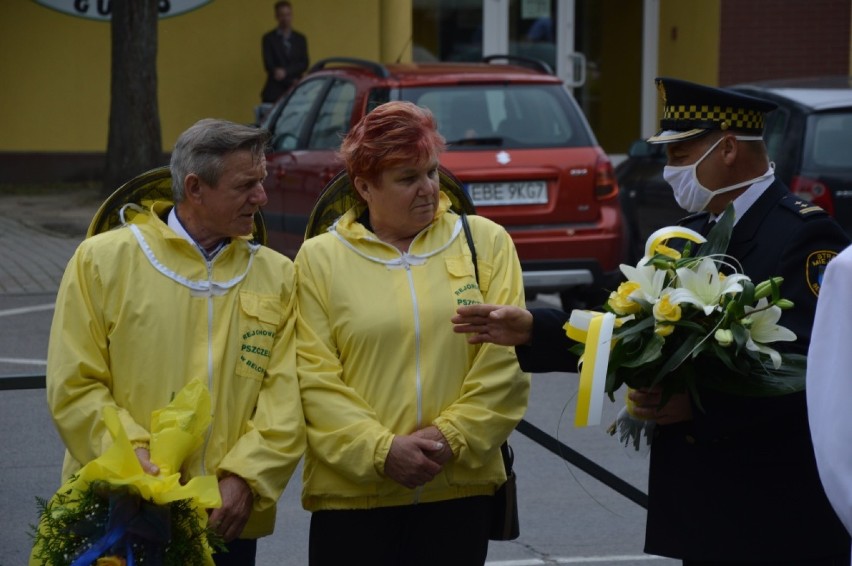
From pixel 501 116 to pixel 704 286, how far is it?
7329 mm

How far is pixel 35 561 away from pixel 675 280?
5.26 ft

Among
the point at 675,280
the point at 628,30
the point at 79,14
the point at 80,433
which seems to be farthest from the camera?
the point at 628,30

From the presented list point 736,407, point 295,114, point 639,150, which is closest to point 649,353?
point 736,407

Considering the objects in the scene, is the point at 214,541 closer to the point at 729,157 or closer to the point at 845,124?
the point at 729,157

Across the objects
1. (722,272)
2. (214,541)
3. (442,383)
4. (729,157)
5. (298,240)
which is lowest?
(298,240)

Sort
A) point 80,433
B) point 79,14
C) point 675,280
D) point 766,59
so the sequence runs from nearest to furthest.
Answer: point 675,280
point 80,433
point 79,14
point 766,59

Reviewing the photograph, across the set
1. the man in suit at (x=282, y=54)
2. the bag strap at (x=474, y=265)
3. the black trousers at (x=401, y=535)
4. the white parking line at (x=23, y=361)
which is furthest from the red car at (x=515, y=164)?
the man in suit at (x=282, y=54)

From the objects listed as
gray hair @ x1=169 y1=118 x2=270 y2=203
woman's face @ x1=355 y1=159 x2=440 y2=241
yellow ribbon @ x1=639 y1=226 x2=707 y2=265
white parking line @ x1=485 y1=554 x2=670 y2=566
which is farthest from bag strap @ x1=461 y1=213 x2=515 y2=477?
white parking line @ x1=485 y1=554 x2=670 y2=566

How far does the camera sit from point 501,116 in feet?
33.9

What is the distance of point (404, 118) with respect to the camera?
11.8 ft

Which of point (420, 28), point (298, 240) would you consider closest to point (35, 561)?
point (298, 240)

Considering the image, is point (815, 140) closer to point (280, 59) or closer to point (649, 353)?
point (649, 353)

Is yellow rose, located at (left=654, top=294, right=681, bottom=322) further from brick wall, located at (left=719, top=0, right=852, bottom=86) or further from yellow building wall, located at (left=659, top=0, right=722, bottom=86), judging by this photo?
brick wall, located at (left=719, top=0, right=852, bottom=86)

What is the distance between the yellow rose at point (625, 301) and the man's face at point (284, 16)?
49.2ft
